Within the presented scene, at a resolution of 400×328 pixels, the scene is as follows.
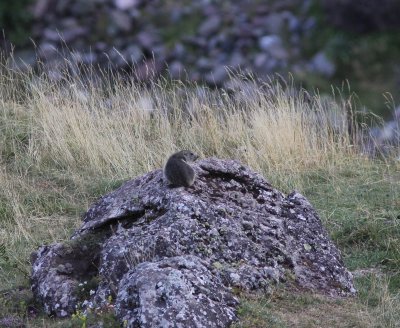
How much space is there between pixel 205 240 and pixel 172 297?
84cm

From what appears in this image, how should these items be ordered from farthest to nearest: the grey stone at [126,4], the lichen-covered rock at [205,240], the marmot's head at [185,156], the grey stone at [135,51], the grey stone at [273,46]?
the grey stone at [126,4] < the grey stone at [273,46] < the grey stone at [135,51] < the marmot's head at [185,156] < the lichen-covered rock at [205,240]

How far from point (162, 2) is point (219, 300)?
16462 millimetres

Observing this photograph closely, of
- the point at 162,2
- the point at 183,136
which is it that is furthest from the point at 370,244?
the point at 162,2

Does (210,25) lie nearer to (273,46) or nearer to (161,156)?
(273,46)

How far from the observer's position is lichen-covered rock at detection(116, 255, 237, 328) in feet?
17.3

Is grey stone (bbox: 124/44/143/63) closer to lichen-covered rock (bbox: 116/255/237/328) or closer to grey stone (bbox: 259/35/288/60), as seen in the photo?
grey stone (bbox: 259/35/288/60)

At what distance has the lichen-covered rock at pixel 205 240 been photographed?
19.5 ft

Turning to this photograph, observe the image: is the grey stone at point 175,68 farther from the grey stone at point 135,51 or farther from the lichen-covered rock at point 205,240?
the lichen-covered rock at point 205,240

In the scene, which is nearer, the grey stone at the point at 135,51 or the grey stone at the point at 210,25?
A: the grey stone at the point at 135,51

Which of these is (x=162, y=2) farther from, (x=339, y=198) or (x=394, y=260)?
(x=394, y=260)

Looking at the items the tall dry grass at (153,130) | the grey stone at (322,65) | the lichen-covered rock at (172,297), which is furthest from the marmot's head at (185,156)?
the grey stone at (322,65)

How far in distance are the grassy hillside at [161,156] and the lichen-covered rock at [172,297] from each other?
1.38 meters

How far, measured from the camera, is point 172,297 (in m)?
5.35

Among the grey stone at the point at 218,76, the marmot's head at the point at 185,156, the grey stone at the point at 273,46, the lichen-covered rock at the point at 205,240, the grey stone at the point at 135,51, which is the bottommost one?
the grey stone at the point at 273,46
